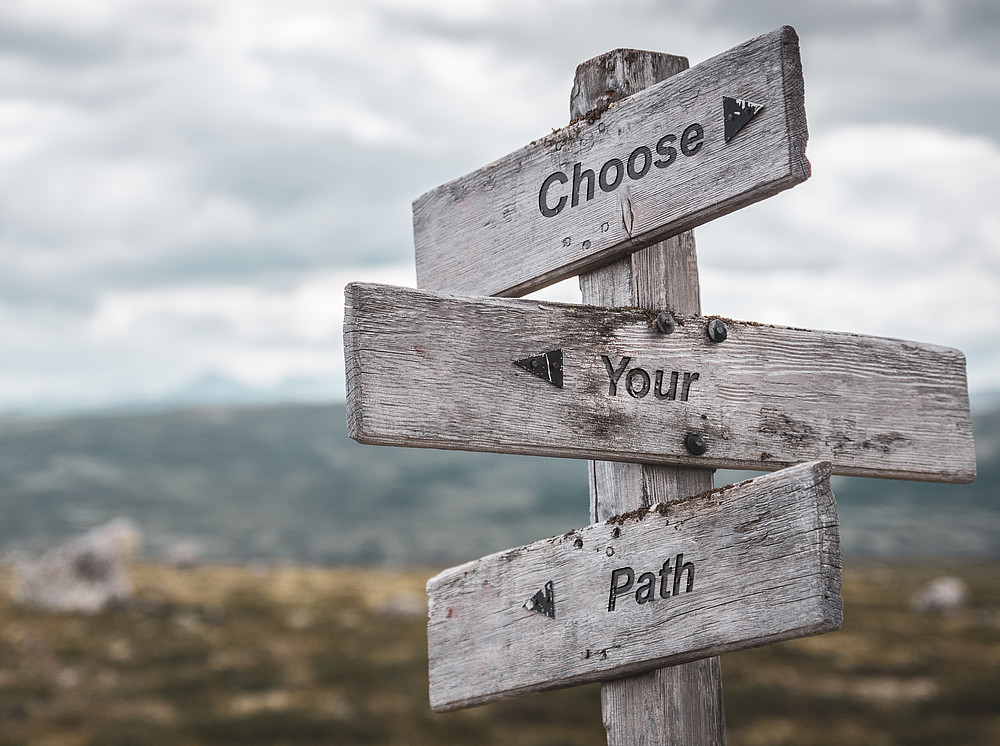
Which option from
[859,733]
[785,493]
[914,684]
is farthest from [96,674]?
[785,493]

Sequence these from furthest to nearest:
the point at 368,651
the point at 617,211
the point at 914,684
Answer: the point at 368,651 < the point at 914,684 < the point at 617,211

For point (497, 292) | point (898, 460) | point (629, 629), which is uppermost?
point (497, 292)

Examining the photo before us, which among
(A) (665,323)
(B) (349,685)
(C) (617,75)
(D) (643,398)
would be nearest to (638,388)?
(D) (643,398)

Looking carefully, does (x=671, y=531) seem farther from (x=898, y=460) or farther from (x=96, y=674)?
(x=96, y=674)

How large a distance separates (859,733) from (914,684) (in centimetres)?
367

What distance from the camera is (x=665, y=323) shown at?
2438mm

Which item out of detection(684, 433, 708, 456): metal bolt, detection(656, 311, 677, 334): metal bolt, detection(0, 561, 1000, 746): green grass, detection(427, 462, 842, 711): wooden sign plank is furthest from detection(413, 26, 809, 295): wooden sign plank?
detection(0, 561, 1000, 746): green grass

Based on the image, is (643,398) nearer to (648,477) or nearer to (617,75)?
(648,477)

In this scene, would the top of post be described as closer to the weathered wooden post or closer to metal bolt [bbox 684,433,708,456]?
the weathered wooden post

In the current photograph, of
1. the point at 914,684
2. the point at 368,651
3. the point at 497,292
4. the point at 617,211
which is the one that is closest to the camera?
the point at 617,211

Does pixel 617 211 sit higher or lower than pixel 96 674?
higher

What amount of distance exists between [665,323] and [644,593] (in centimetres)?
74

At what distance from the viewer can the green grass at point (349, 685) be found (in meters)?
11.3

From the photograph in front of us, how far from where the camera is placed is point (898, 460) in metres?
2.73
